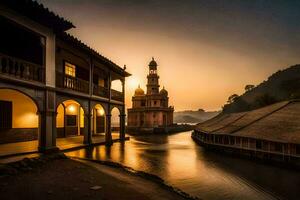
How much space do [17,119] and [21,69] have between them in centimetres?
565

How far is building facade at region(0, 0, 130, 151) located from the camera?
1153 cm

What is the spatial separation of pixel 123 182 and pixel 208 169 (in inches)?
266

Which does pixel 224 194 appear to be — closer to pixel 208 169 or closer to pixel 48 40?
pixel 208 169

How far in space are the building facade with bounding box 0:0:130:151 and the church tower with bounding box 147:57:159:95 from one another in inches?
1880

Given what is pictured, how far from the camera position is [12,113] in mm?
15586

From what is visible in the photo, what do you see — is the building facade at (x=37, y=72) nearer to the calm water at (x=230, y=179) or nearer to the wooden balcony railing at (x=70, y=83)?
the wooden balcony railing at (x=70, y=83)

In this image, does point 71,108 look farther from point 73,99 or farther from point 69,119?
point 73,99

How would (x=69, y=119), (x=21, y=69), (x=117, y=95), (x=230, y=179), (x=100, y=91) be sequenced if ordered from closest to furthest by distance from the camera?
(x=230, y=179) → (x=21, y=69) → (x=100, y=91) → (x=69, y=119) → (x=117, y=95)

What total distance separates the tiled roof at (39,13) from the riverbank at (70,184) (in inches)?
311

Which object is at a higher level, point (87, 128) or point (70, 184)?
point (87, 128)

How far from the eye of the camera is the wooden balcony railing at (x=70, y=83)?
15312mm

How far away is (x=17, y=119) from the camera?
16.0 metres

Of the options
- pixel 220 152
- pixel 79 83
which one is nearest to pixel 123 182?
pixel 79 83

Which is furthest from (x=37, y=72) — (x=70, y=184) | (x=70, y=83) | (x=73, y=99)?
(x=70, y=184)
